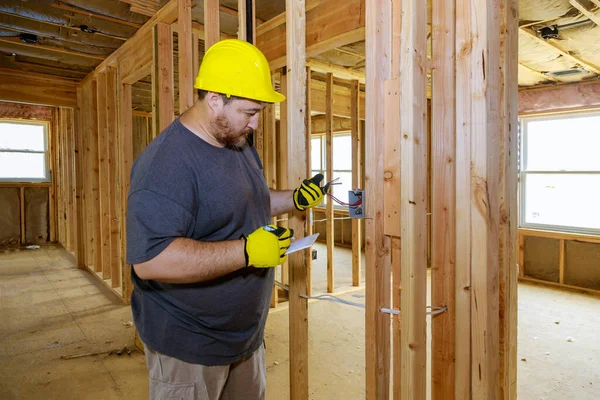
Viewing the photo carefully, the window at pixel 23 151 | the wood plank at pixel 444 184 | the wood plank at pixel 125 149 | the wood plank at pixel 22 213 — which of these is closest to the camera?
the wood plank at pixel 444 184

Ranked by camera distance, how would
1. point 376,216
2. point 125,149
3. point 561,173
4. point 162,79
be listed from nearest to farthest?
point 376,216
point 162,79
point 125,149
point 561,173

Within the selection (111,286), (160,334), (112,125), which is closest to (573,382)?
(160,334)

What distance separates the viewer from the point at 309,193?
1.40 metres

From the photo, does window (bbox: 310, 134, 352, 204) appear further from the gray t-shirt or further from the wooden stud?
the gray t-shirt

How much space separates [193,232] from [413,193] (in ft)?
2.23

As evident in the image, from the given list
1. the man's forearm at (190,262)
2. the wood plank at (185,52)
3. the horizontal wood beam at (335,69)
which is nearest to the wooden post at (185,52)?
the wood plank at (185,52)

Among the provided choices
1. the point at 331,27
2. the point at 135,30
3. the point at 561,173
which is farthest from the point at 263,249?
the point at 561,173

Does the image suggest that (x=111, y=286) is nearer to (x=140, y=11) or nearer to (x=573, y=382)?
(x=140, y=11)

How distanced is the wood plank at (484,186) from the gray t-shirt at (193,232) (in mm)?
700

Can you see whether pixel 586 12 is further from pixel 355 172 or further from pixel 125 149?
pixel 125 149

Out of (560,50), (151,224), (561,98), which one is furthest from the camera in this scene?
(561,98)

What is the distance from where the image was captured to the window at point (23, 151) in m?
6.81

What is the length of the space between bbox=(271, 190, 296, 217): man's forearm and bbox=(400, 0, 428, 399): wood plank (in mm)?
436

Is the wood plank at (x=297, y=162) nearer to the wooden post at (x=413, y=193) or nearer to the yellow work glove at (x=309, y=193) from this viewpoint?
the yellow work glove at (x=309, y=193)
